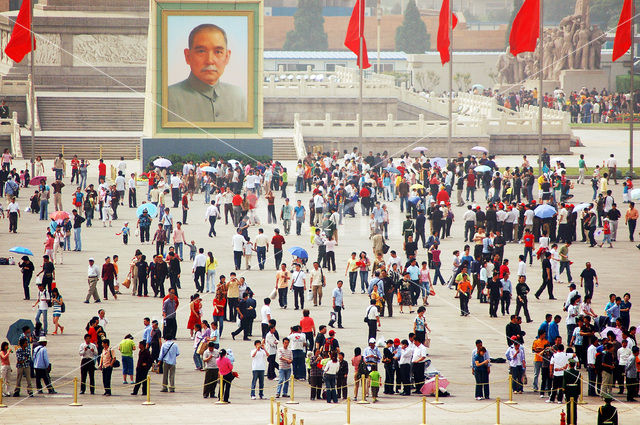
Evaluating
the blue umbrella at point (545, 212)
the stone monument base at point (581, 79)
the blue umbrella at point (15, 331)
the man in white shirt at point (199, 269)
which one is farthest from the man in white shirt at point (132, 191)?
the stone monument base at point (581, 79)

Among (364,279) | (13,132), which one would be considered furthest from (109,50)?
(364,279)

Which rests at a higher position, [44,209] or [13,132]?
[13,132]

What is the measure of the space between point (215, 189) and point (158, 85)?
740cm

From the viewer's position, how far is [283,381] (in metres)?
19.7

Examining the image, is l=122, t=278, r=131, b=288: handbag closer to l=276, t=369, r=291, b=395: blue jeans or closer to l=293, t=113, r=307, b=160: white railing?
l=276, t=369, r=291, b=395: blue jeans

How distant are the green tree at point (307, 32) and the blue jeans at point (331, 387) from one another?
94.2 metres

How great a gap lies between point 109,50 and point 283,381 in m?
49.0

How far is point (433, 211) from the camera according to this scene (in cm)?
3341

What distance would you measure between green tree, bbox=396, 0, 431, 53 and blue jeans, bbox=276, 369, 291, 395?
310 ft

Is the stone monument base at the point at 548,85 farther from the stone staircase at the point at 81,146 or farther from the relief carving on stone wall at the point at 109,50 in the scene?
the stone staircase at the point at 81,146

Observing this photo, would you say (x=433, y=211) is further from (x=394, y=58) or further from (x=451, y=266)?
(x=394, y=58)

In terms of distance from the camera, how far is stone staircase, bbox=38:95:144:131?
58.4m

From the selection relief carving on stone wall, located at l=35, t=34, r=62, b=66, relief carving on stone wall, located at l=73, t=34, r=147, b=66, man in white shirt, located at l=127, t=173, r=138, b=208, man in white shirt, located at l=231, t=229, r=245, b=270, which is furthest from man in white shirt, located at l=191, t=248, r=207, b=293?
relief carving on stone wall, located at l=35, t=34, r=62, b=66

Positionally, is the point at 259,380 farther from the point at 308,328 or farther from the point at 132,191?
the point at 132,191
